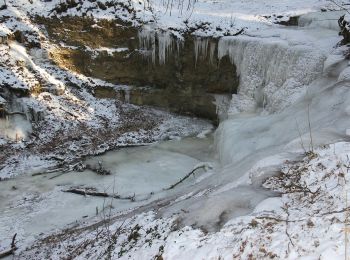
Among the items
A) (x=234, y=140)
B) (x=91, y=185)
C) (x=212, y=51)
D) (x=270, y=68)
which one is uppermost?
(x=212, y=51)

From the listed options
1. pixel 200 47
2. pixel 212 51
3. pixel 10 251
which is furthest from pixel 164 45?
pixel 10 251

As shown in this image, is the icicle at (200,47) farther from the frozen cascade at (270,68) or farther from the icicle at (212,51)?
the frozen cascade at (270,68)

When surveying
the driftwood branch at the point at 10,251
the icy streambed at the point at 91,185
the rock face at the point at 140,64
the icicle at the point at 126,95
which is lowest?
the icy streambed at the point at 91,185

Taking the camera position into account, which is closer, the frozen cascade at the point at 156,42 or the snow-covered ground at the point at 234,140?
the snow-covered ground at the point at 234,140

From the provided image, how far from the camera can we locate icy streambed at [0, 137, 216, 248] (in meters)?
8.25


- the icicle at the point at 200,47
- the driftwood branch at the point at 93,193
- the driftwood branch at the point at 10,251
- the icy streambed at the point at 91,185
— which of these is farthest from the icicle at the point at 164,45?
the driftwood branch at the point at 10,251

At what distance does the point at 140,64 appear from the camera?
47.6ft

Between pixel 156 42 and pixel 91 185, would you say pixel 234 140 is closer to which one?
pixel 91 185

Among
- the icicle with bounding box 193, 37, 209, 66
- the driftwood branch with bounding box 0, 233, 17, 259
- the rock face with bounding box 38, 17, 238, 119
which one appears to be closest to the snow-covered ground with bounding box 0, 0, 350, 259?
the icicle with bounding box 193, 37, 209, 66

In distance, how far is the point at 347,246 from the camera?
3285 millimetres

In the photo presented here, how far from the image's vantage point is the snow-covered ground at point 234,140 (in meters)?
4.10

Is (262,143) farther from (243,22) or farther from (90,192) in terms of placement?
(243,22)

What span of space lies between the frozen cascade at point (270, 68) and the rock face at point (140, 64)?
60cm

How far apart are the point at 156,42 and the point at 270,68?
4.43 meters
